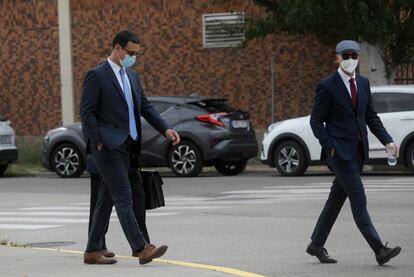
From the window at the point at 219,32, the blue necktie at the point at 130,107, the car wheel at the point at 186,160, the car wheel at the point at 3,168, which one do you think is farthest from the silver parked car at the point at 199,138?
the blue necktie at the point at 130,107

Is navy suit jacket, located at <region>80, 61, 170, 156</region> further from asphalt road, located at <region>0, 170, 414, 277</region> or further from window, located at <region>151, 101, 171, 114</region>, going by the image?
Result: window, located at <region>151, 101, 171, 114</region>

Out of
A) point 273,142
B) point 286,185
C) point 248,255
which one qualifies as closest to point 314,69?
point 273,142

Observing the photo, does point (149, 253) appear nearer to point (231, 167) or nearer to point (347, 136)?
point (347, 136)

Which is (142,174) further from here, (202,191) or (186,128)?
(186,128)

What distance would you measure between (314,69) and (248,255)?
18.6m

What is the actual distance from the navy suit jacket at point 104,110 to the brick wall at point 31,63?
23.0 m

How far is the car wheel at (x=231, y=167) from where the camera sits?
25506mm

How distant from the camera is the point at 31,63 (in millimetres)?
33594

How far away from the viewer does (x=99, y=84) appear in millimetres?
10328

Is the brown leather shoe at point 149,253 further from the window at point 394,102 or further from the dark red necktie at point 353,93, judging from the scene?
the window at point 394,102

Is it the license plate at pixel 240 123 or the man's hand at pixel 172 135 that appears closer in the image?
the man's hand at pixel 172 135

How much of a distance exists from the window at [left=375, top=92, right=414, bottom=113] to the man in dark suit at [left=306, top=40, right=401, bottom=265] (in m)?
12.1

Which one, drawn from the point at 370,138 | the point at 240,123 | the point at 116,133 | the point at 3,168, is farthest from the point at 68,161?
the point at 116,133

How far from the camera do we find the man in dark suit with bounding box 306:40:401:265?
1040cm
